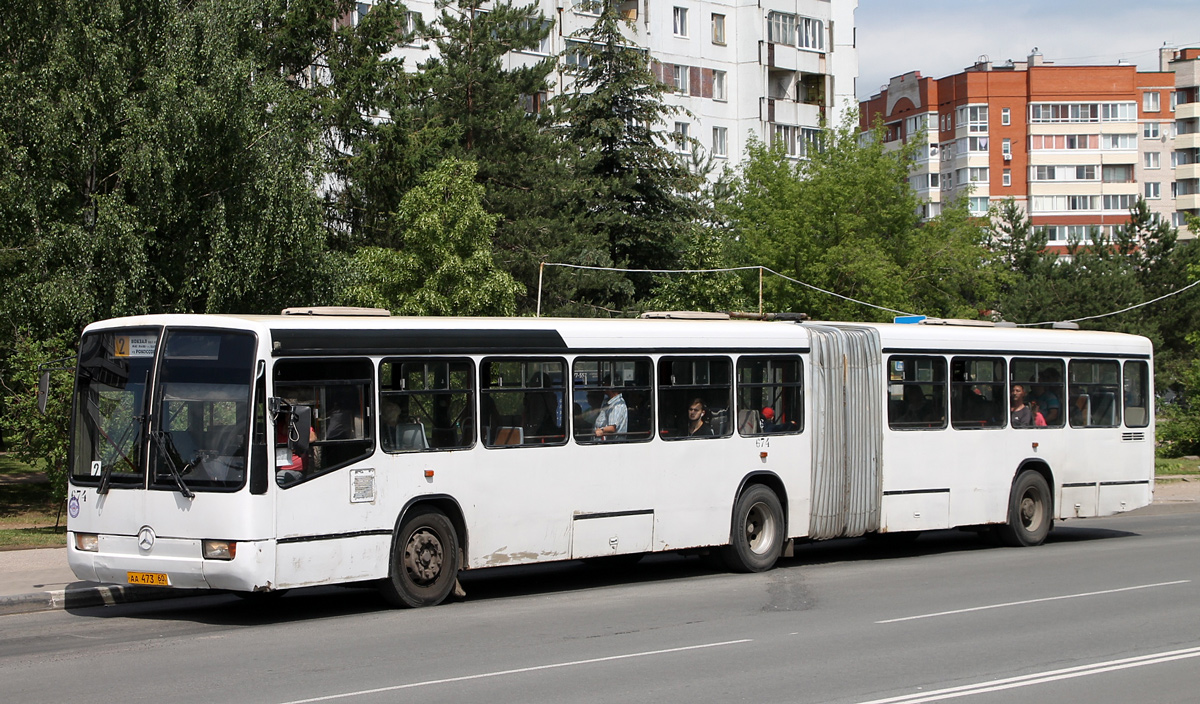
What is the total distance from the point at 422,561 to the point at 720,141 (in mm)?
56767

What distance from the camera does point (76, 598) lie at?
13.4 m

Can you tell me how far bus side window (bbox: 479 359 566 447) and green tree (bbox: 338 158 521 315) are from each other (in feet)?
57.3

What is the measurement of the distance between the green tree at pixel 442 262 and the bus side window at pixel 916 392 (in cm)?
1516

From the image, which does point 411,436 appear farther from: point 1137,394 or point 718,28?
point 718,28

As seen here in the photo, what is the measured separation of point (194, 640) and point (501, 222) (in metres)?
33.5

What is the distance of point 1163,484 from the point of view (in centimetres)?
3359

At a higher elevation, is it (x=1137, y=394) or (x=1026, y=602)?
(x=1137, y=394)

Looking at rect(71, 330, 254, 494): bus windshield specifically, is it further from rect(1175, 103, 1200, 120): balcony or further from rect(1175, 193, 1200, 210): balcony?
rect(1175, 103, 1200, 120): balcony

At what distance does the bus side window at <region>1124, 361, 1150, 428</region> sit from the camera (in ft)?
70.0

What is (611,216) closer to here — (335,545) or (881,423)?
(881,423)

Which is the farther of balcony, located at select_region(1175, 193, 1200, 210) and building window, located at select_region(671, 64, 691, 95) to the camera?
balcony, located at select_region(1175, 193, 1200, 210)

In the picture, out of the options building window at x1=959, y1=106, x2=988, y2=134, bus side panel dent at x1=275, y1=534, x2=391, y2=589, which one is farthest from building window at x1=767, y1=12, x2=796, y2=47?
bus side panel dent at x1=275, y1=534, x2=391, y2=589

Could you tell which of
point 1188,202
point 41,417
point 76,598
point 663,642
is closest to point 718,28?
point 41,417

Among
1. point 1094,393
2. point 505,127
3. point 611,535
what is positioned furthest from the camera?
point 505,127
